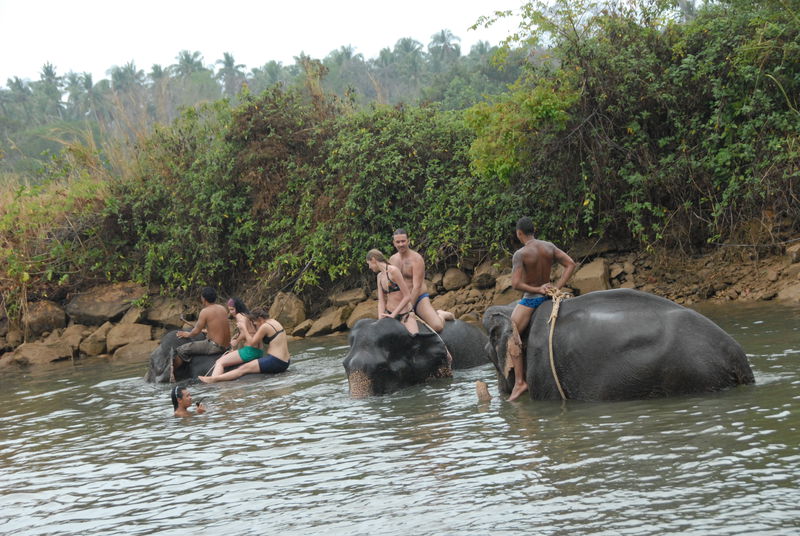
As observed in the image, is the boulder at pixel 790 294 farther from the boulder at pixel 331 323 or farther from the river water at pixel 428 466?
the boulder at pixel 331 323

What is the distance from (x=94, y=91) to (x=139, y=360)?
2527 inches

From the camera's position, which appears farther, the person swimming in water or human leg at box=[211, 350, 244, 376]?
human leg at box=[211, 350, 244, 376]

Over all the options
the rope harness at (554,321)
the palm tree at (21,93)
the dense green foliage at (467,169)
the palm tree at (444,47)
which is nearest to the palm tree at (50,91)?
the palm tree at (21,93)

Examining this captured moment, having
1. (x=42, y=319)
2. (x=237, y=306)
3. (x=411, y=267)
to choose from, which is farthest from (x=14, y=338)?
(x=411, y=267)

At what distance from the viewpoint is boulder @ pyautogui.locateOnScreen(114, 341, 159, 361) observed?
17.6 metres

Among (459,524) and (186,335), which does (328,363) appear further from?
(459,524)

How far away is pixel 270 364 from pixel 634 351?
631cm

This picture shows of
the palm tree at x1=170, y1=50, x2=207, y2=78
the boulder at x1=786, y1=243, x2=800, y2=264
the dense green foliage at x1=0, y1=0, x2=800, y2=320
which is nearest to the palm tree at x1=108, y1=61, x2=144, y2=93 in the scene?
the palm tree at x1=170, y1=50, x2=207, y2=78

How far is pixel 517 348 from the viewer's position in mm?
8359

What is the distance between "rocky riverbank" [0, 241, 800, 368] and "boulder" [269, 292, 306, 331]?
0.8 inches

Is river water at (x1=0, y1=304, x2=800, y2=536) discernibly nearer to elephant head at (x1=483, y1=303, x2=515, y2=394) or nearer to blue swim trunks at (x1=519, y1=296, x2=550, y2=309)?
elephant head at (x1=483, y1=303, x2=515, y2=394)

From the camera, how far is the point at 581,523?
184 inches

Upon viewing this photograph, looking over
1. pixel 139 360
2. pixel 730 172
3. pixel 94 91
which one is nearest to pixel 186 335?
pixel 139 360

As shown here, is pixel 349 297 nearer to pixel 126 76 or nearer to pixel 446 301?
pixel 446 301
